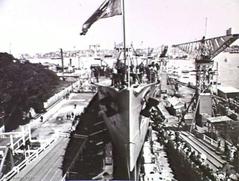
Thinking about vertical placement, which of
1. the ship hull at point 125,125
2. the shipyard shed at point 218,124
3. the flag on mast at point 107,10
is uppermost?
the flag on mast at point 107,10

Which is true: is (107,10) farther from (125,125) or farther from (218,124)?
(218,124)

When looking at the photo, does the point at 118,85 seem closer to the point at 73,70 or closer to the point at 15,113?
the point at 15,113

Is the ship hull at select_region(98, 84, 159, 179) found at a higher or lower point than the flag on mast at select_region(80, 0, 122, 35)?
lower

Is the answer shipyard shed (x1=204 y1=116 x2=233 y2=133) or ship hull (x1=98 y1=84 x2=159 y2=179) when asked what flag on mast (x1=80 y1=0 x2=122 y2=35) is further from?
shipyard shed (x1=204 y1=116 x2=233 y2=133)

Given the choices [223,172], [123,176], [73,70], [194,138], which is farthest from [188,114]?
[73,70]

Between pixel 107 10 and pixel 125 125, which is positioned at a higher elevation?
pixel 107 10

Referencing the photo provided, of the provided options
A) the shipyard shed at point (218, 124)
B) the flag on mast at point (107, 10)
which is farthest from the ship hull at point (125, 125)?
the shipyard shed at point (218, 124)

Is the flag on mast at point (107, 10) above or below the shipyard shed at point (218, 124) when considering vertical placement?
above

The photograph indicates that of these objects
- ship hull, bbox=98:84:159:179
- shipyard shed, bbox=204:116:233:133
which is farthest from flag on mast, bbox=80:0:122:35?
shipyard shed, bbox=204:116:233:133

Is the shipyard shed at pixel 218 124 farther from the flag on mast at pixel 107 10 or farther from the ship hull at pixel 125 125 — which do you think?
the flag on mast at pixel 107 10

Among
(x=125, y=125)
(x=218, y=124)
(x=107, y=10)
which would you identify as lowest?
(x=218, y=124)

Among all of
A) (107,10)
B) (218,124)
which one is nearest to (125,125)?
(107,10)

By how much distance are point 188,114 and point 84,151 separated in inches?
129

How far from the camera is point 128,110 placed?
332cm
